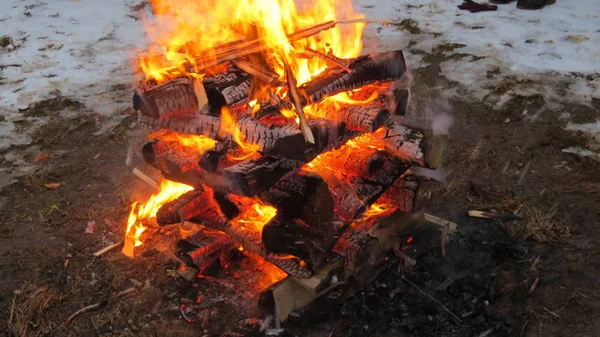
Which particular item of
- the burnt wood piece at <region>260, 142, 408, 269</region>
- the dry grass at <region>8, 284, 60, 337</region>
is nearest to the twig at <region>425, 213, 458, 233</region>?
the burnt wood piece at <region>260, 142, 408, 269</region>

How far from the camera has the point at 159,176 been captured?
217 inches

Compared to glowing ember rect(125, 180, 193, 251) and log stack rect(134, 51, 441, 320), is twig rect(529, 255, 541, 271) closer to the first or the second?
log stack rect(134, 51, 441, 320)

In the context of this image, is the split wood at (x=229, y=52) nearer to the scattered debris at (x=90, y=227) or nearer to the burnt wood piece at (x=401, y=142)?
the burnt wood piece at (x=401, y=142)

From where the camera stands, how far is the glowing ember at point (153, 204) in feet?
14.8

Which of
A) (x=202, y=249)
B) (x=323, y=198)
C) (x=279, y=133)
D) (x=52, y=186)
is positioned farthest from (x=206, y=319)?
(x=52, y=186)

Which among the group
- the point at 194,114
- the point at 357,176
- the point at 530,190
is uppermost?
the point at 194,114

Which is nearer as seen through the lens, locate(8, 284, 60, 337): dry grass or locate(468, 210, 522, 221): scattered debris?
locate(8, 284, 60, 337): dry grass

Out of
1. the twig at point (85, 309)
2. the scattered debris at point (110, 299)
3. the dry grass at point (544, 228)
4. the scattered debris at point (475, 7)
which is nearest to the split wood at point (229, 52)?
the scattered debris at point (110, 299)

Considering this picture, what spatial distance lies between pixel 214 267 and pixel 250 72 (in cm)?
163

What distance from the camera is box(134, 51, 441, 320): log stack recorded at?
3475 millimetres

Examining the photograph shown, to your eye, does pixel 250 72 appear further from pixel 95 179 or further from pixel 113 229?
pixel 95 179

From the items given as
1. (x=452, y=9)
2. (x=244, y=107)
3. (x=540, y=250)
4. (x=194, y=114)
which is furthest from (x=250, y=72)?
(x=452, y=9)

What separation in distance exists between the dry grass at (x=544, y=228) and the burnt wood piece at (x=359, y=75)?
1.75 m

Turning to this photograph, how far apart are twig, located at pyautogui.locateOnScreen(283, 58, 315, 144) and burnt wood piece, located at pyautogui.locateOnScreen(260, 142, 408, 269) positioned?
1.12 feet
